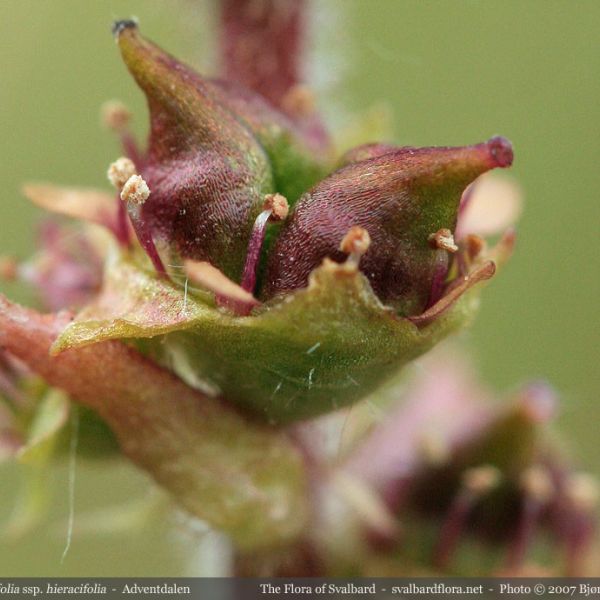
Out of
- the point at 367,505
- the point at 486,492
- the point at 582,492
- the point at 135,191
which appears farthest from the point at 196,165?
the point at 582,492

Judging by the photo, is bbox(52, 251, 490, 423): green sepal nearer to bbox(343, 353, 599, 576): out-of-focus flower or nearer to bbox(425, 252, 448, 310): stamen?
bbox(425, 252, 448, 310): stamen

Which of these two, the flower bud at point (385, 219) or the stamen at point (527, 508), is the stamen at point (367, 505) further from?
the flower bud at point (385, 219)

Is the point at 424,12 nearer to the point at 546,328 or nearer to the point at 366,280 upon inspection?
the point at 546,328

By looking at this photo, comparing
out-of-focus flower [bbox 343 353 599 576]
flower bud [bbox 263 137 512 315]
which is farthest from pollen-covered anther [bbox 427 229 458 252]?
out-of-focus flower [bbox 343 353 599 576]

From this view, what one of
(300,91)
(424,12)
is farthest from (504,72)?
(300,91)

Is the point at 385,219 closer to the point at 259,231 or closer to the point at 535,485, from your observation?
the point at 259,231
